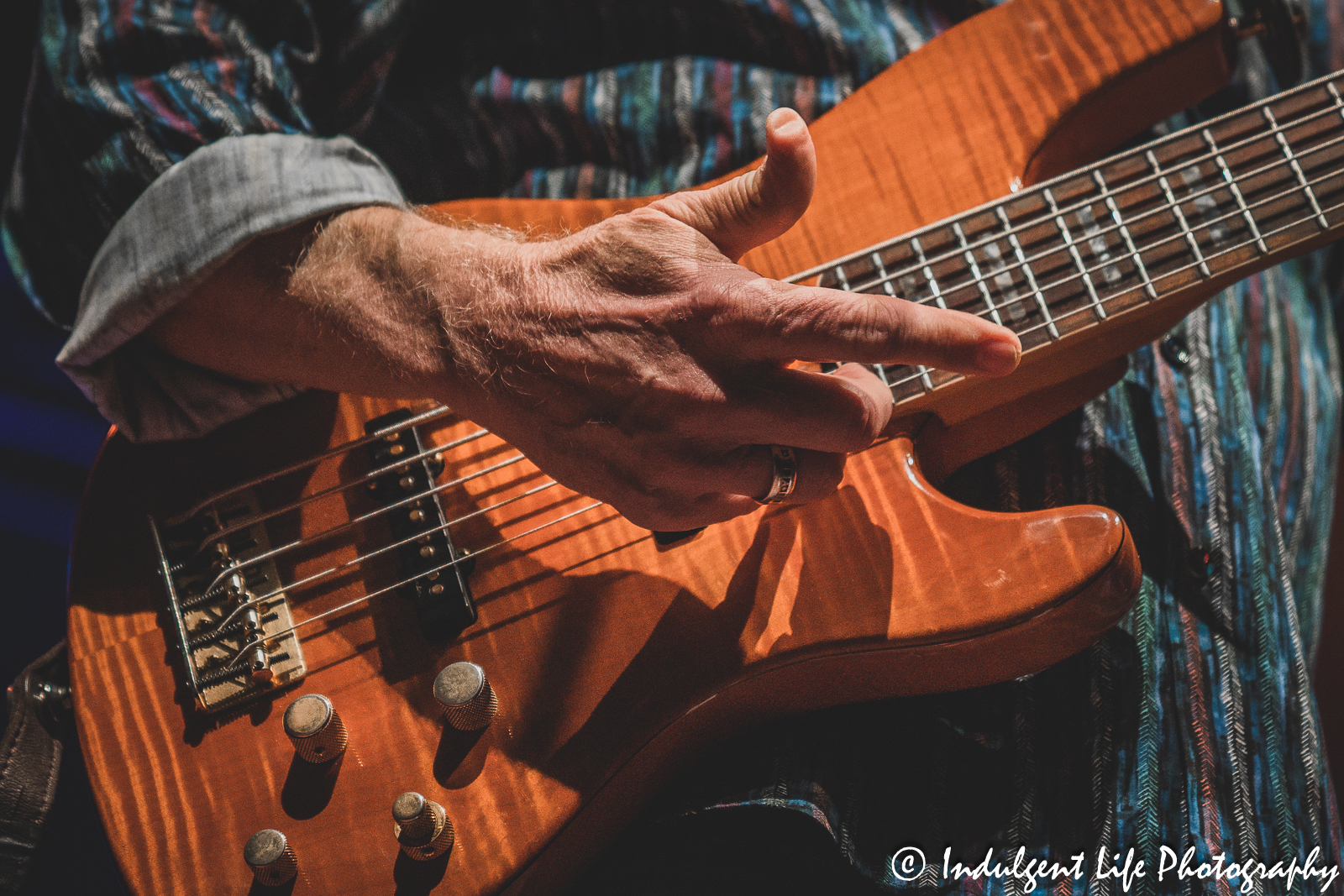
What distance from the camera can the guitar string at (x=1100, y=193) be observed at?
70 centimetres

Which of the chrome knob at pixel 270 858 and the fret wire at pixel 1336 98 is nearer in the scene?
the chrome knob at pixel 270 858

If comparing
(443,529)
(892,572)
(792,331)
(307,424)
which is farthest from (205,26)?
(892,572)

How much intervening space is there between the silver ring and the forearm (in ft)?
0.81

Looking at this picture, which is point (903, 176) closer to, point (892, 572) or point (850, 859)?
point (892, 572)

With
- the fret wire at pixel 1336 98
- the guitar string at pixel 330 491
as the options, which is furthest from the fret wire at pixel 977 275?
the guitar string at pixel 330 491

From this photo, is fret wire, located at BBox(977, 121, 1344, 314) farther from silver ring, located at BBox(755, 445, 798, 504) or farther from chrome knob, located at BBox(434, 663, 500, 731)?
chrome knob, located at BBox(434, 663, 500, 731)

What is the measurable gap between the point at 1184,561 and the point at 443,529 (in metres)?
0.72

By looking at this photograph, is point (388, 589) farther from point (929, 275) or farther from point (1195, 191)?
point (1195, 191)

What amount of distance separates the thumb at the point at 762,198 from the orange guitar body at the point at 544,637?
0.54ft

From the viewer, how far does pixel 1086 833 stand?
0.66 m

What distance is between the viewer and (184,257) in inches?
25.9

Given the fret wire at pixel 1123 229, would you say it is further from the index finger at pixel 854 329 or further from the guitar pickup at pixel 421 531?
the guitar pickup at pixel 421 531

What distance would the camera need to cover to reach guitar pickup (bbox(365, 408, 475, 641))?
0.65 metres

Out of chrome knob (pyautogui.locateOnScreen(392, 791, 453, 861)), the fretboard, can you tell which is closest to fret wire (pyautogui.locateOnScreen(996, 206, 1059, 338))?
the fretboard
